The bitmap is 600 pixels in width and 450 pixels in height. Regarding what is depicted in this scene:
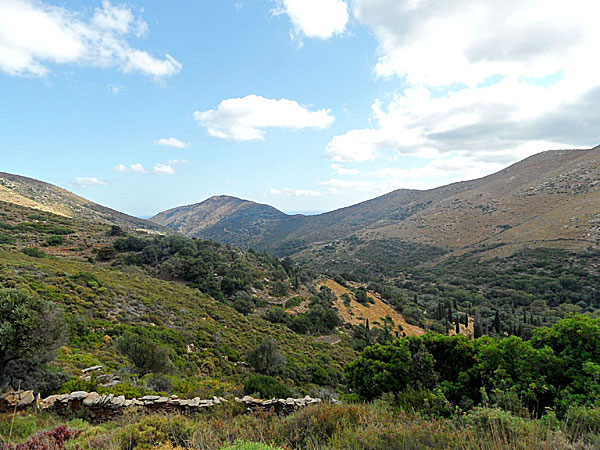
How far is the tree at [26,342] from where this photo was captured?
6.47 metres

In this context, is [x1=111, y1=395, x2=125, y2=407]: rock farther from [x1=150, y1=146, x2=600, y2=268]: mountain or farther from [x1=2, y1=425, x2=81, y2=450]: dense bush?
[x1=150, y1=146, x2=600, y2=268]: mountain

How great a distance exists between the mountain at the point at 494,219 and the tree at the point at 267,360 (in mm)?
74598

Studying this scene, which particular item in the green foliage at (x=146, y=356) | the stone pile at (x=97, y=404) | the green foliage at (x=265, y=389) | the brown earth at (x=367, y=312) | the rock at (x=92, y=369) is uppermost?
the stone pile at (x=97, y=404)

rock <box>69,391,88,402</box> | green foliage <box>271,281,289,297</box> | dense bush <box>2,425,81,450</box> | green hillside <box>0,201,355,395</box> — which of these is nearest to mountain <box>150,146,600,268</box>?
green foliage <box>271,281,289,297</box>

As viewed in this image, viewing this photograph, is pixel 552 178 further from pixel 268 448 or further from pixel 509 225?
pixel 268 448

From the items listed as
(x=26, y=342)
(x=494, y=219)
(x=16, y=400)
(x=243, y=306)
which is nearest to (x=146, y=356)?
(x=26, y=342)

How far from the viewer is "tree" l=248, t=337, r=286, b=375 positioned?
1381 centimetres

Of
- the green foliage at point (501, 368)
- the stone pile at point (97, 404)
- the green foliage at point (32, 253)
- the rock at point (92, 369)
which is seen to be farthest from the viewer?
the green foliage at point (32, 253)

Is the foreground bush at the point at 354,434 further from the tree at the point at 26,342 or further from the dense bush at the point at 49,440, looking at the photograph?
the tree at the point at 26,342

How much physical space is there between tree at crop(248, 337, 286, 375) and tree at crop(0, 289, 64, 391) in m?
8.73

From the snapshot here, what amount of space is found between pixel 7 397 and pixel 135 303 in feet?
37.3

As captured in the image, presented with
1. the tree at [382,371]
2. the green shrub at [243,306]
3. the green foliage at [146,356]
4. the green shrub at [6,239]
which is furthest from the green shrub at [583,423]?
the green shrub at [6,239]

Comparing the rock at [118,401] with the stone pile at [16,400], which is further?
the rock at [118,401]

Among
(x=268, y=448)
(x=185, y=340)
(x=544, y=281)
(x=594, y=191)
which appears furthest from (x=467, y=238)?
(x=268, y=448)
